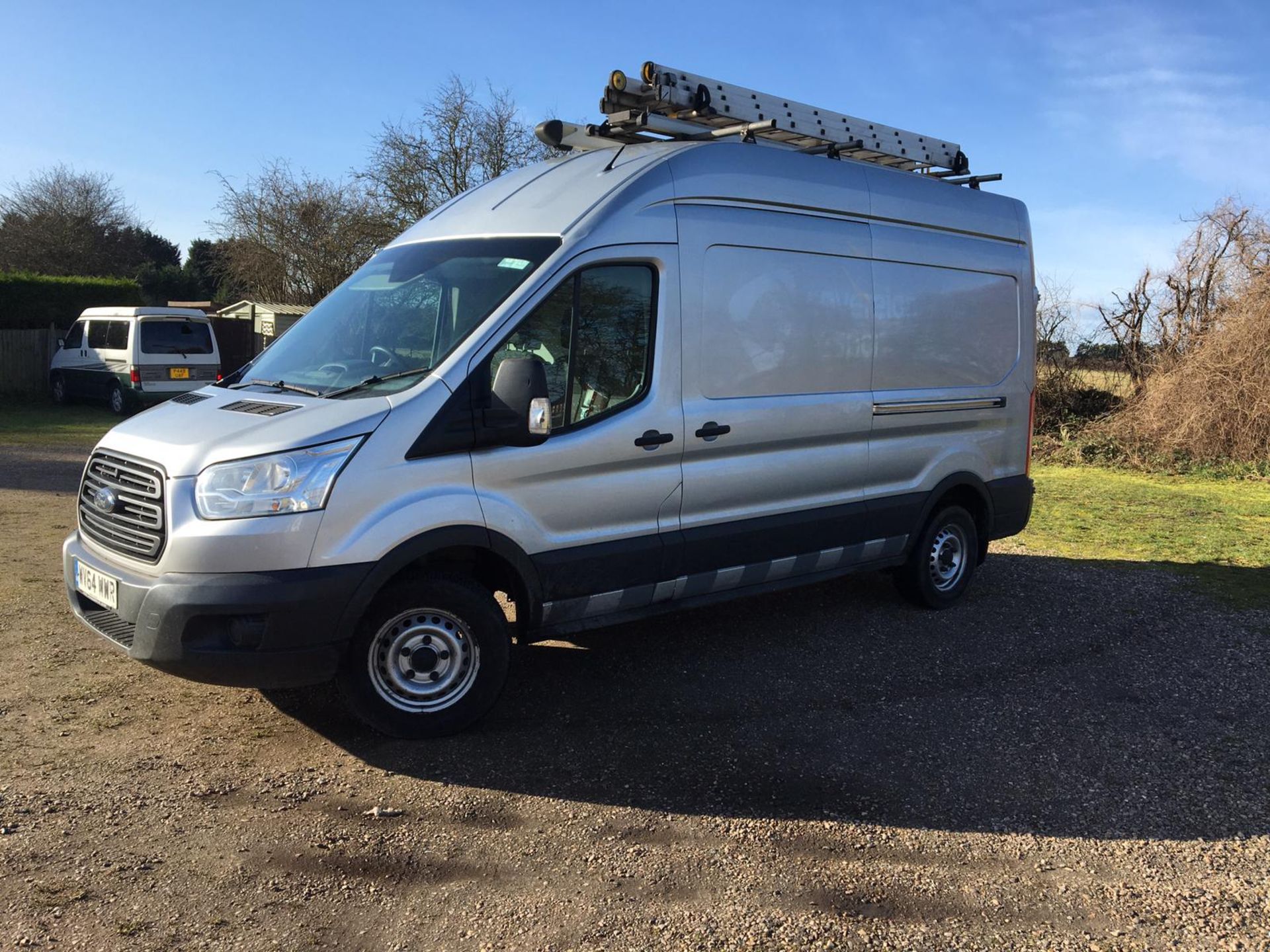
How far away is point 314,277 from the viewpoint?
32219mm

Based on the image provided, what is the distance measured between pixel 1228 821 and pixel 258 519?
409 centimetres

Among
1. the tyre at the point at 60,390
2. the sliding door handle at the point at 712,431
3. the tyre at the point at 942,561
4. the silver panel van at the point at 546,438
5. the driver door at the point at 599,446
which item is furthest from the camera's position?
the tyre at the point at 60,390

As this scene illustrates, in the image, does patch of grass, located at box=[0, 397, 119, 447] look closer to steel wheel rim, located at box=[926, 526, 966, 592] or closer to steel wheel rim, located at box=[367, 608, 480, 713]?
steel wheel rim, located at box=[367, 608, 480, 713]

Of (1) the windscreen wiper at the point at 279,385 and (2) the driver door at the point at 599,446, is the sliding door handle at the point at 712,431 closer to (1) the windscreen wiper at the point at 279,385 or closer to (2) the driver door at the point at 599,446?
(2) the driver door at the point at 599,446

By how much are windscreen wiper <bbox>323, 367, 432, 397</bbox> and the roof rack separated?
176 cm

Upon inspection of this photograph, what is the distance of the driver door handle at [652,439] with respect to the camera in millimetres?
5066

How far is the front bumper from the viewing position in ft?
13.4

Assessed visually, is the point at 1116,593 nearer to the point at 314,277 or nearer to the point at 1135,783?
the point at 1135,783

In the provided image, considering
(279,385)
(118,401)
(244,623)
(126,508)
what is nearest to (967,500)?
(279,385)

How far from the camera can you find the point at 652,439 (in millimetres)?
5105

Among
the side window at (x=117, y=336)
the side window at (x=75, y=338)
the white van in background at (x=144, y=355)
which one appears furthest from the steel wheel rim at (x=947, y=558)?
the side window at (x=75, y=338)

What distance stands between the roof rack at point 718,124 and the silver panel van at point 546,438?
0.59 feet

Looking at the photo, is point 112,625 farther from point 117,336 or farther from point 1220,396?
point 117,336

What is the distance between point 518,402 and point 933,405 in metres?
Answer: 3.25
